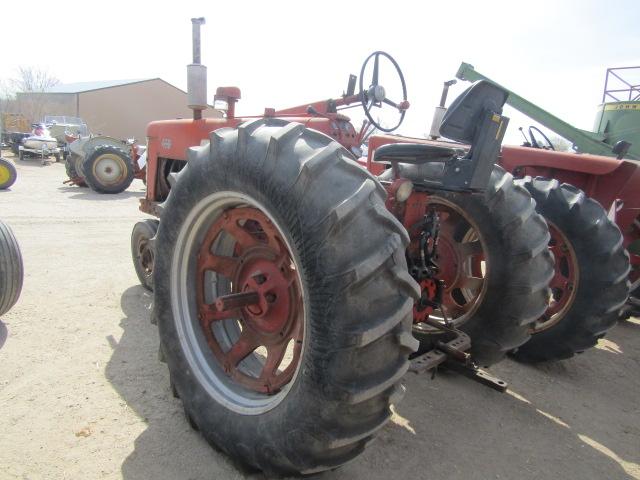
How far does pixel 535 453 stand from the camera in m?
2.35

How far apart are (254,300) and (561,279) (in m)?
2.72

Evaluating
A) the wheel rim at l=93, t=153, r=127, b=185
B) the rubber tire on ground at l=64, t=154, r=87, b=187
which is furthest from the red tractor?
the rubber tire on ground at l=64, t=154, r=87, b=187

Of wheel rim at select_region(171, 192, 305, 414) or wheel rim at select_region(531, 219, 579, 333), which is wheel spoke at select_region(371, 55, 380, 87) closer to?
wheel rim at select_region(531, 219, 579, 333)

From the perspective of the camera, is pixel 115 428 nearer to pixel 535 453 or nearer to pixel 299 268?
pixel 299 268

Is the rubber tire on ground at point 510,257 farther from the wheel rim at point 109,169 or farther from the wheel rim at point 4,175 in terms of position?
the wheel rim at point 4,175

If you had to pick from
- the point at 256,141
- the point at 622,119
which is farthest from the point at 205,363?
the point at 622,119

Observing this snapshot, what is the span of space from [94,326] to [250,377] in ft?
6.01

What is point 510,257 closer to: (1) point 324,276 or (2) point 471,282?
(2) point 471,282

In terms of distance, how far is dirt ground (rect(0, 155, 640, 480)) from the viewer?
2.01 m

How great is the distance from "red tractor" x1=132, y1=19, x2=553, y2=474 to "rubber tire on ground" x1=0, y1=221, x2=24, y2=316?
154 cm

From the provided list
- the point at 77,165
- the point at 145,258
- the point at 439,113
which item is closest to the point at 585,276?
the point at 439,113

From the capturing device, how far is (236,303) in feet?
6.57

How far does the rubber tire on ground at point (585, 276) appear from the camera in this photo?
328cm

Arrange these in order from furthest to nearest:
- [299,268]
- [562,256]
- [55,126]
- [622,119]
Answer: [55,126], [622,119], [562,256], [299,268]
